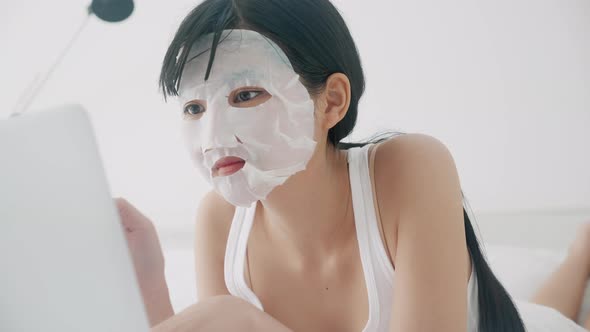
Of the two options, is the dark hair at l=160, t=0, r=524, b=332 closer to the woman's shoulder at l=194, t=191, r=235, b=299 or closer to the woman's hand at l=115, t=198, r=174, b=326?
the woman's hand at l=115, t=198, r=174, b=326

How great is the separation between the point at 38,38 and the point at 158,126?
48cm

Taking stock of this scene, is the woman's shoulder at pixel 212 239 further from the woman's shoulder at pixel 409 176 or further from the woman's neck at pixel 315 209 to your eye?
the woman's shoulder at pixel 409 176

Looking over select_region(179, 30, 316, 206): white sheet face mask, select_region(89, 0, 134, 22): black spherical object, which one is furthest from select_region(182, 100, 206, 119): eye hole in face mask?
select_region(89, 0, 134, 22): black spherical object

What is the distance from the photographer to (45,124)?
377 mm

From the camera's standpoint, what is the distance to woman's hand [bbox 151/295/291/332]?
2.04 feet

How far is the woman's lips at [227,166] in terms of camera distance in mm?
792

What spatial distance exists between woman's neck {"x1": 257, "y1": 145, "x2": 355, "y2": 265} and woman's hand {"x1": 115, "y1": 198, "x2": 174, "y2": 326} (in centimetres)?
21

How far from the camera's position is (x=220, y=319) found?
0.65 meters

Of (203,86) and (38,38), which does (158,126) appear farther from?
(203,86)

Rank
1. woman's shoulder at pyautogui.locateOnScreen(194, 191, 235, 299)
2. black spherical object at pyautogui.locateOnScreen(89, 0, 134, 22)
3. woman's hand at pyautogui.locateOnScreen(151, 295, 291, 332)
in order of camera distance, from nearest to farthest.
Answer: woman's hand at pyautogui.locateOnScreen(151, 295, 291, 332), black spherical object at pyautogui.locateOnScreen(89, 0, 134, 22), woman's shoulder at pyautogui.locateOnScreen(194, 191, 235, 299)

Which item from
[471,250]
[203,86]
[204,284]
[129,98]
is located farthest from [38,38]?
[471,250]

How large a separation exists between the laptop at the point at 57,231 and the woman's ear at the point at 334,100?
48cm

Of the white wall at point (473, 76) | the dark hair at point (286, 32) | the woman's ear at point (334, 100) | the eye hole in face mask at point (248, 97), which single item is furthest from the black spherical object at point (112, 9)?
the white wall at point (473, 76)

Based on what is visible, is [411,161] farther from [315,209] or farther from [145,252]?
[145,252]
